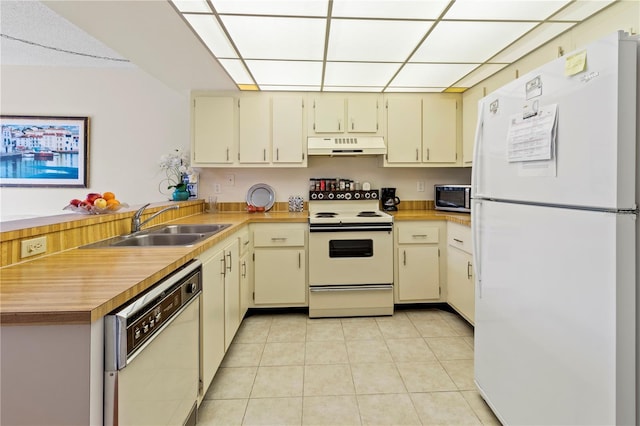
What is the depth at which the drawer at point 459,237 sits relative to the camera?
2.60 metres

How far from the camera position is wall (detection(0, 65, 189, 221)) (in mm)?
3523

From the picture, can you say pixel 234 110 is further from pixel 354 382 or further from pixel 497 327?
pixel 497 327

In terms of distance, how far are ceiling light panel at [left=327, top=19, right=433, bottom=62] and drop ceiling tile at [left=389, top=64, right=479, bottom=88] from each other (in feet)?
0.90

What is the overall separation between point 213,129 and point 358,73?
1558 mm

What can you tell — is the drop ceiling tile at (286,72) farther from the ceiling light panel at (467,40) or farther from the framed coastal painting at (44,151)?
the framed coastal painting at (44,151)

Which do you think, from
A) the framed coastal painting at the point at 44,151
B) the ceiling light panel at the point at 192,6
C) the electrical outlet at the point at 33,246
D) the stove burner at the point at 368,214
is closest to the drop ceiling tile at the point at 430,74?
the stove burner at the point at 368,214

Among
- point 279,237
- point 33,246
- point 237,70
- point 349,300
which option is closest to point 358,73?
point 237,70

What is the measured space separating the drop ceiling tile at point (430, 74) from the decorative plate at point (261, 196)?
67.5 inches

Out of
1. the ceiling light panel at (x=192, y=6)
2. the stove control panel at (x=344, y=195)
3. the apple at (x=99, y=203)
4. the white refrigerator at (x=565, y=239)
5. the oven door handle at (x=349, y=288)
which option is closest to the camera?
the white refrigerator at (x=565, y=239)

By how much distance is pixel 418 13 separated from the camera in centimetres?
189

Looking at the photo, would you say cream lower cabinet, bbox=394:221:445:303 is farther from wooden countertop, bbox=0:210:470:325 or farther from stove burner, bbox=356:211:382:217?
wooden countertop, bbox=0:210:470:325

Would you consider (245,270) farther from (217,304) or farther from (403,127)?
(403,127)

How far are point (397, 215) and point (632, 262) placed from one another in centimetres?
223

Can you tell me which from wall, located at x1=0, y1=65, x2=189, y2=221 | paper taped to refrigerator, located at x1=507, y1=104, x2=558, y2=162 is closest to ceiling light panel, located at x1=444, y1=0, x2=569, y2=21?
paper taped to refrigerator, located at x1=507, y1=104, x2=558, y2=162
